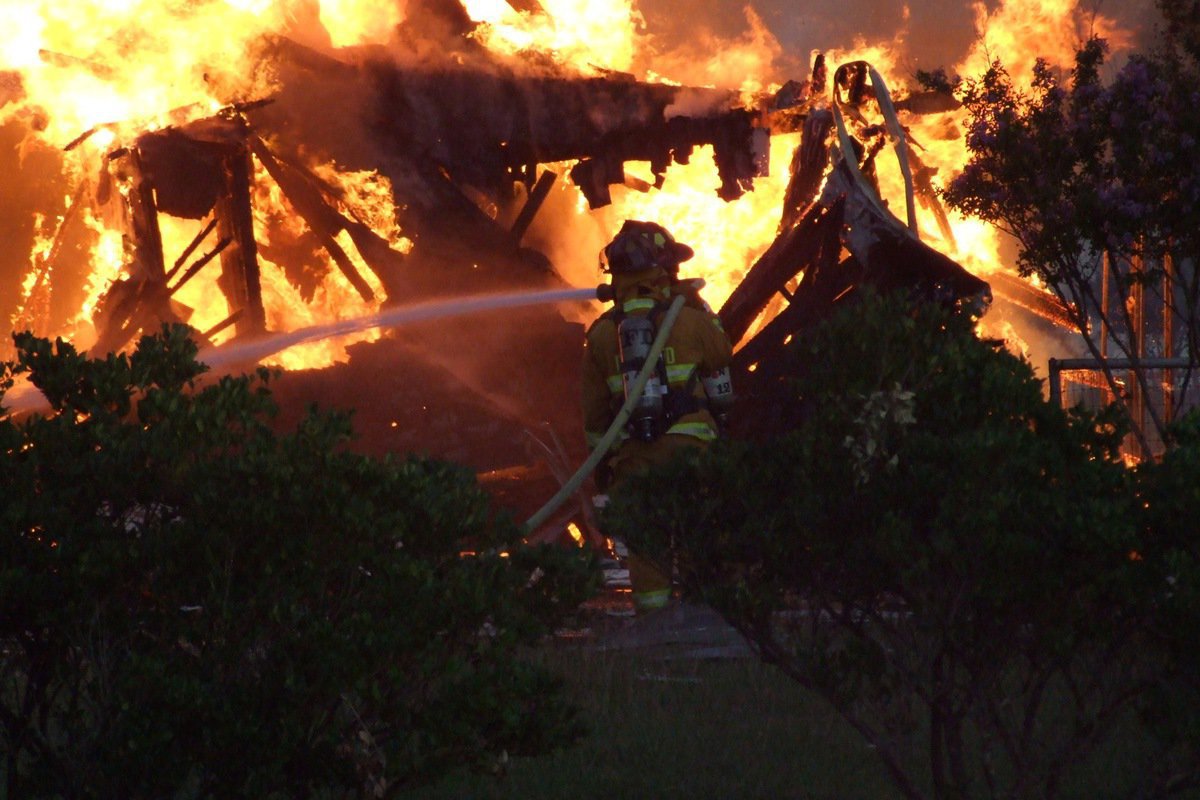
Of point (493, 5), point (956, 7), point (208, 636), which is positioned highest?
point (956, 7)

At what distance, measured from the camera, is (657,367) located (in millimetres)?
8094

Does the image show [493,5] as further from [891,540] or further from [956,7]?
[956,7]

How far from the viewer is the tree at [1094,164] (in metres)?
9.12

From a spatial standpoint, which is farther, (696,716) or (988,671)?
(696,716)

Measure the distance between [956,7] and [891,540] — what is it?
73.0 feet

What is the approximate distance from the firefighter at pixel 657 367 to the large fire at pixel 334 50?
3.38 m

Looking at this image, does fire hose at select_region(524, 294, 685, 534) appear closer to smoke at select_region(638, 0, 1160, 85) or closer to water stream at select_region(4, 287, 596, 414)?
water stream at select_region(4, 287, 596, 414)

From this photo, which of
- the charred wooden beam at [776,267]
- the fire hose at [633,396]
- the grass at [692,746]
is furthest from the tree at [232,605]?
the charred wooden beam at [776,267]

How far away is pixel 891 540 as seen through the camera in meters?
3.85

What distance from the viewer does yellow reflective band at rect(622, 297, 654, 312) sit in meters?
8.09

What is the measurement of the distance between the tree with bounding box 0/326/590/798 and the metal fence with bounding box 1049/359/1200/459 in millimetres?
5370

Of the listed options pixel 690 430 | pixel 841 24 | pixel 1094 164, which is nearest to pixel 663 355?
pixel 690 430

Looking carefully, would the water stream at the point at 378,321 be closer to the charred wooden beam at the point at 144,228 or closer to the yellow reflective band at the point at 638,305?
the charred wooden beam at the point at 144,228

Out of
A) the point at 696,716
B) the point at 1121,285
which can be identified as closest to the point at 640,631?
the point at 696,716
